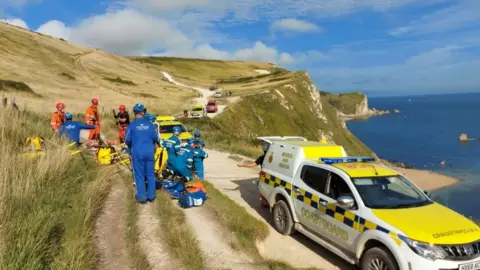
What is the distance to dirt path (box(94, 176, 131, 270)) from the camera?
573 cm

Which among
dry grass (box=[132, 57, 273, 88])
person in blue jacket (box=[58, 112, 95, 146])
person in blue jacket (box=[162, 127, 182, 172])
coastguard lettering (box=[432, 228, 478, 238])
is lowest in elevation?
coastguard lettering (box=[432, 228, 478, 238])

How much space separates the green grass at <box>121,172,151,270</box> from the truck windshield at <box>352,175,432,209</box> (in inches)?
150

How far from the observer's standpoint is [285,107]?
64.7 meters

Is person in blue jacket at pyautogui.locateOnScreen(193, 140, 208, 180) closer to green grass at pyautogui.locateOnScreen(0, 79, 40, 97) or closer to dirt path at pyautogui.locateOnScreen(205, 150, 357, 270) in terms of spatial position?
dirt path at pyautogui.locateOnScreen(205, 150, 357, 270)

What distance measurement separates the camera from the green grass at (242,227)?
676 cm

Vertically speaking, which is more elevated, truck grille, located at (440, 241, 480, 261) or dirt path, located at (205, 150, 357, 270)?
truck grille, located at (440, 241, 480, 261)

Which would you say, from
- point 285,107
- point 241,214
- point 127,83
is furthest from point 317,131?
point 241,214

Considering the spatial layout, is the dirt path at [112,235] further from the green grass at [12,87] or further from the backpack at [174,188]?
the green grass at [12,87]

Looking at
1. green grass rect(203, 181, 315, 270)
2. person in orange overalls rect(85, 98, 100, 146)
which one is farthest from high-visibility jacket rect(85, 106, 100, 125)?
green grass rect(203, 181, 315, 270)

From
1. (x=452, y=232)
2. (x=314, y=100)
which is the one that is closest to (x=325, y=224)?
(x=452, y=232)

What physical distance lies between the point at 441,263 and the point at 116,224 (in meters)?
5.46

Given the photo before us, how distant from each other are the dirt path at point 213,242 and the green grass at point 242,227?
18cm

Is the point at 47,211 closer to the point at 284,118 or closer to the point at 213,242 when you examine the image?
the point at 213,242

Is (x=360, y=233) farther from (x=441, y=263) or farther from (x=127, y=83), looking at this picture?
(x=127, y=83)
